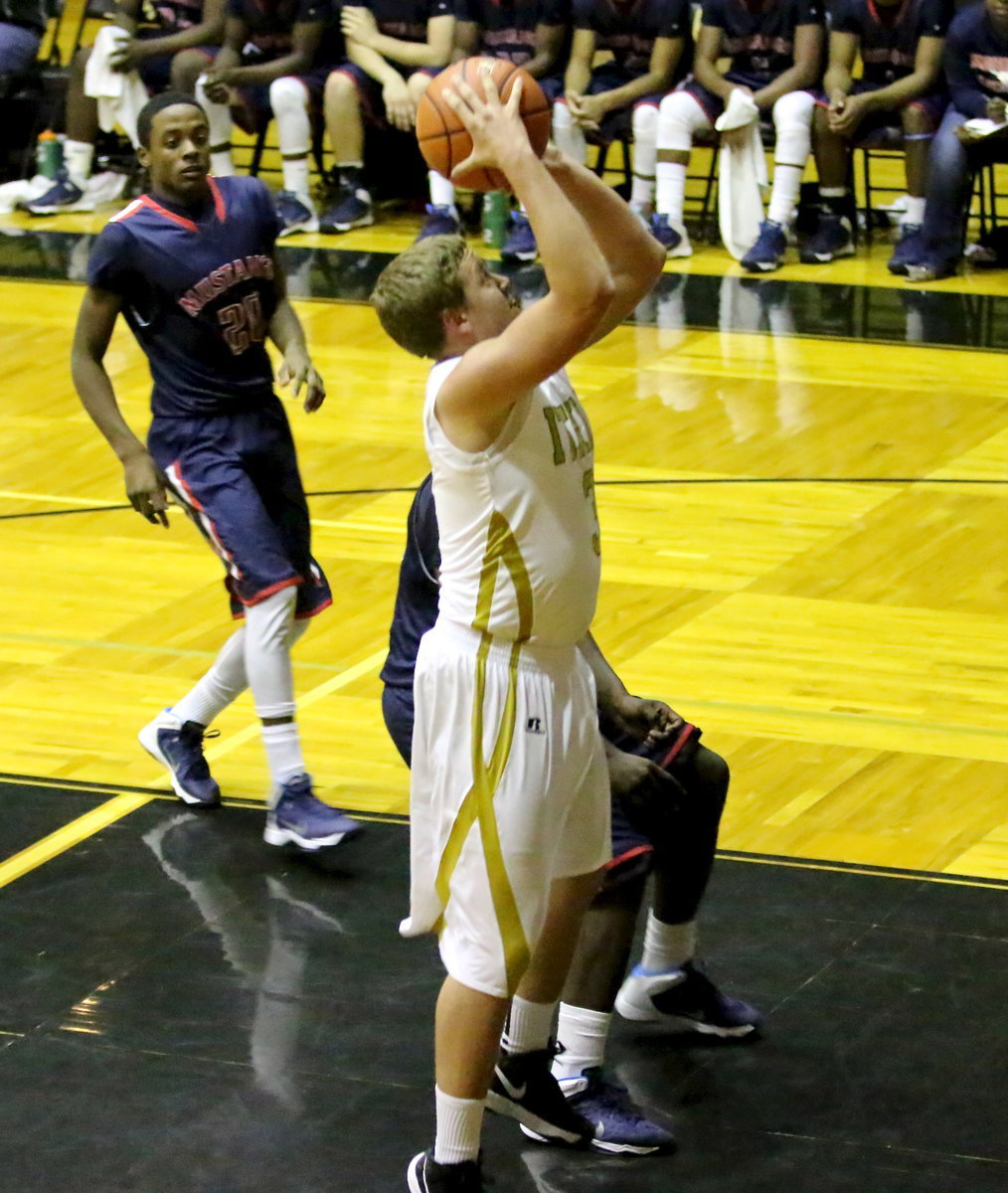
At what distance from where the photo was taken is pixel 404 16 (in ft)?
38.0

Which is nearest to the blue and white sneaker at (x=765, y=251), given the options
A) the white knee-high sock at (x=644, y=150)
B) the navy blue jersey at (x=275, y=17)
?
the white knee-high sock at (x=644, y=150)

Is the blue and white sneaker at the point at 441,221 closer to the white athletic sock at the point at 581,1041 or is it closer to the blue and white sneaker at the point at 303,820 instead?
the blue and white sneaker at the point at 303,820

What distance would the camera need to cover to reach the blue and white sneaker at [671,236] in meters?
10.8

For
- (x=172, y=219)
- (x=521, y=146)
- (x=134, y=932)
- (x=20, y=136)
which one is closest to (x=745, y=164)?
(x=20, y=136)

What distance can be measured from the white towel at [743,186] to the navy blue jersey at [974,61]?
1.03 m

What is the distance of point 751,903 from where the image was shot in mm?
4418

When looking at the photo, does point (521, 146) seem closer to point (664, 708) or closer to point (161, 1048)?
point (664, 708)

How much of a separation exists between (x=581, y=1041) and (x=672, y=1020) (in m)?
0.45

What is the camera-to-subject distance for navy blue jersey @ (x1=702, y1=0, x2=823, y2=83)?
420 inches

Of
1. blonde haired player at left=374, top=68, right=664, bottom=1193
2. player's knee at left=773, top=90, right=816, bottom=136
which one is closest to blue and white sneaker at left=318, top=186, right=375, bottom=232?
player's knee at left=773, top=90, right=816, bottom=136

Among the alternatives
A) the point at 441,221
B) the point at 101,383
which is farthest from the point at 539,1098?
the point at 441,221

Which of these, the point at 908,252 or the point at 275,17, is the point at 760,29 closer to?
the point at 908,252

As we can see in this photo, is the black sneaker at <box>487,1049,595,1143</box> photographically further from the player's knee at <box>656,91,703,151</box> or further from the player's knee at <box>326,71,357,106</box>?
the player's knee at <box>326,71,357,106</box>

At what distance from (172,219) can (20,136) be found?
29.0ft
